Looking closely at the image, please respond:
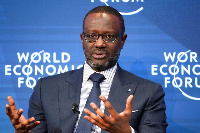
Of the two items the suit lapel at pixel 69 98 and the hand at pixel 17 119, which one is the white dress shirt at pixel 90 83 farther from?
the hand at pixel 17 119

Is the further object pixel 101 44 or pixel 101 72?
pixel 101 72

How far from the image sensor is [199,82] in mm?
3289

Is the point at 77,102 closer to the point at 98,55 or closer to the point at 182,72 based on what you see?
the point at 98,55

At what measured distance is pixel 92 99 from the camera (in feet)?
8.22

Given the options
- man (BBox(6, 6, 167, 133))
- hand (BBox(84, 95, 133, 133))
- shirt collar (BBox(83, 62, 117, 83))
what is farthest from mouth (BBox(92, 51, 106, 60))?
hand (BBox(84, 95, 133, 133))

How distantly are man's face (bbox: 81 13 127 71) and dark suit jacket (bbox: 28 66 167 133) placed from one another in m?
0.15

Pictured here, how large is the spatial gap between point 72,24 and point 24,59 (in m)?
0.57

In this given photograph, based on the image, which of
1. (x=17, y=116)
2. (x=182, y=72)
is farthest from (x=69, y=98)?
(x=182, y=72)

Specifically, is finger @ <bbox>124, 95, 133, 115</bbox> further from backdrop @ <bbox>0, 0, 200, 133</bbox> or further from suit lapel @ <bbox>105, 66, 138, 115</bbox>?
backdrop @ <bbox>0, 0, 200, 133</bbox>

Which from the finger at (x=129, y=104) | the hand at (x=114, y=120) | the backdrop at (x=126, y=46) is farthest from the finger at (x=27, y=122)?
the backdrop at (x=126, y=46)

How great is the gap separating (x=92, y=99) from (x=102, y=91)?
0.13 meters

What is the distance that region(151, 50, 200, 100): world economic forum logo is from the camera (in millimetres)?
3283

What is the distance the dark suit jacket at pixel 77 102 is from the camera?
2.51 meters

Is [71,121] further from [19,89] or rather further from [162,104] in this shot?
[19,89]
